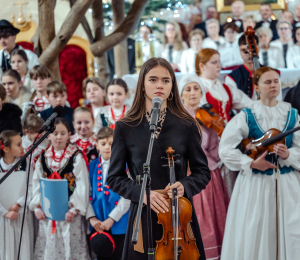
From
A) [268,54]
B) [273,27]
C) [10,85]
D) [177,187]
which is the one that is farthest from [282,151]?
[273,27]

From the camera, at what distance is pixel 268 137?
304 cm

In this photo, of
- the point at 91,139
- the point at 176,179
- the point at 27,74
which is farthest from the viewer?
the point at 27,74

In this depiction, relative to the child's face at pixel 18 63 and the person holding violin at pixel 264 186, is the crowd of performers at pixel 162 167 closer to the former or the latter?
the person holding violin at pixel 264 186

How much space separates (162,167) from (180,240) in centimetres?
38

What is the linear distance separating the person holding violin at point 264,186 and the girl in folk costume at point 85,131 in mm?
1308

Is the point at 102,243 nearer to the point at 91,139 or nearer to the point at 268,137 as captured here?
the point at 91,139

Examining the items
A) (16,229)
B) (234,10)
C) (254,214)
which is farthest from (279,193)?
(234,10)

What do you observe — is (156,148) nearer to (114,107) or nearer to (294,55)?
(114,107)

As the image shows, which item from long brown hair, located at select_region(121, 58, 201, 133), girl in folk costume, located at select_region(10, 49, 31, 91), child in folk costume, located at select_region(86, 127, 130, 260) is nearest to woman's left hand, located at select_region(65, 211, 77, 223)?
child in folk costume, located at select_region(86, 127, 130, 260)

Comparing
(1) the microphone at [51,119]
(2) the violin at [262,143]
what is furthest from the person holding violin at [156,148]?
(2) the violin at [262,143]

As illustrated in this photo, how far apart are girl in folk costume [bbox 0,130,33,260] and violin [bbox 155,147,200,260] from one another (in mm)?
1845

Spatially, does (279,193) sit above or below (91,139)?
below

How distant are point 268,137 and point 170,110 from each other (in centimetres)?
110

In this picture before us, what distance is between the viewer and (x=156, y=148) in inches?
84.1
